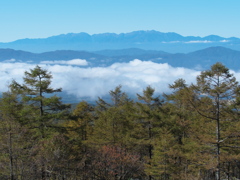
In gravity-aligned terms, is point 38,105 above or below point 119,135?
above

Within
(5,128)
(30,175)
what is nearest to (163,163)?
(30,175)

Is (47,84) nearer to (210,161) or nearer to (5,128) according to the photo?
(5,128)

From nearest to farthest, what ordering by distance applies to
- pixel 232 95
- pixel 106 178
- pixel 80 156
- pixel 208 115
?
pixel 232 95, pixel 208 115, pixel 106 178, pixel 80 156

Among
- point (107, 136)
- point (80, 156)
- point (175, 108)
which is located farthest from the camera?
point (175, 108)

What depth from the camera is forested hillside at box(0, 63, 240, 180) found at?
17109 mm

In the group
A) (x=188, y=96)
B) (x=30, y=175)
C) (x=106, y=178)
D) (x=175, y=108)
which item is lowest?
(x=106, y=178)

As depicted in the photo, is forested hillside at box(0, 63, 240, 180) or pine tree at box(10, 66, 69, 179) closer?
forested hillside at box(0, 63, 240, 180)

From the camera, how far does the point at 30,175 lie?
17453mm

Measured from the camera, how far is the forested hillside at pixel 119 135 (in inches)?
674

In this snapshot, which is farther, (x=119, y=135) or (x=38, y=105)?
(x=119, y=135)

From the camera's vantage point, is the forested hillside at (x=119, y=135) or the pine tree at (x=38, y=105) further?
the pine tree at (x=38, y=105)

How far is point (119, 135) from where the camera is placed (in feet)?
82.5

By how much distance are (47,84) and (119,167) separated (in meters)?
9.80

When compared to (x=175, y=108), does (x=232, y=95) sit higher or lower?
higher
